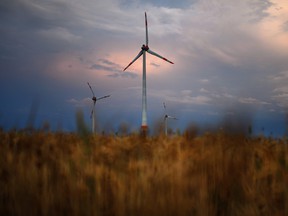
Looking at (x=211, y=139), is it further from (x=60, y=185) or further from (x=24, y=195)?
(x=24, y=195)

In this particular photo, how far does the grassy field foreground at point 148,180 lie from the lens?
4.86 metres

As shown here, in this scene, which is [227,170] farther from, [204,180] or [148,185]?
[148,185]

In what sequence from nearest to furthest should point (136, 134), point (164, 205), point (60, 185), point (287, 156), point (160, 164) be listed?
point (164, 205)
point (60, 185)
point (160, 164)
point (287, 156)
point (136, 134)

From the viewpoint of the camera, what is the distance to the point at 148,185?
5.30 metres

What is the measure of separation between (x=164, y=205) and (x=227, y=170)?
7.14ft

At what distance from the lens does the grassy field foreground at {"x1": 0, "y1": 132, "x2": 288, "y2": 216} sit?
4859 mm

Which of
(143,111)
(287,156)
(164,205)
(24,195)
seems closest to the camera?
(164,205)

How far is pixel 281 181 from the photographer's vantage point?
592 cm

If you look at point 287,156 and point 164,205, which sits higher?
point 287,156

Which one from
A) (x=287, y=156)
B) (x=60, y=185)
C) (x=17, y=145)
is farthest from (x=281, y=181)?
(x=17, y=145)

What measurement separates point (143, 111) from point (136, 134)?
35.6 meters

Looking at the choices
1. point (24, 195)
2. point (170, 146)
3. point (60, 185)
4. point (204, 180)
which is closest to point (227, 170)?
point (204, 180)

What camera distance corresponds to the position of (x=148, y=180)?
5.56m

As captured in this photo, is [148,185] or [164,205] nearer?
[164,205]
